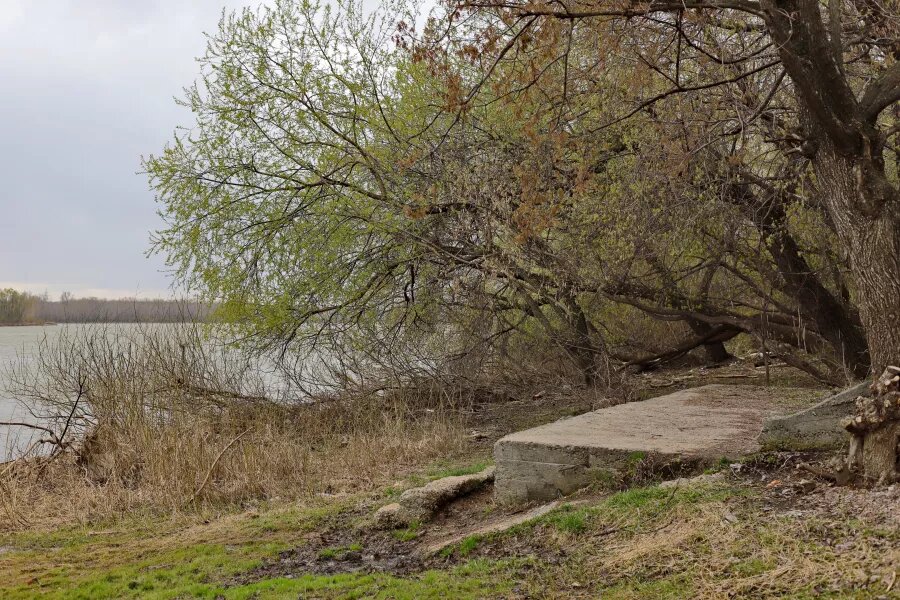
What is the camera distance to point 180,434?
1016 cm

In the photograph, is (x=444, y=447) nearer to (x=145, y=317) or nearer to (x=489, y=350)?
(x=489, y=350)

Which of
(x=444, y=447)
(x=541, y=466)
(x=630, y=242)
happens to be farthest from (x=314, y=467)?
(x=630, y=242)

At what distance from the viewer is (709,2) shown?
6.25 m

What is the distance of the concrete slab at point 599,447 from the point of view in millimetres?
6734

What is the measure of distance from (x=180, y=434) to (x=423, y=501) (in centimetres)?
412

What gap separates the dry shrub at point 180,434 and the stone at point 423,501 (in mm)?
1859

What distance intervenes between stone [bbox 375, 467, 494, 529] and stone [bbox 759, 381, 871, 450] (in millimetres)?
2659

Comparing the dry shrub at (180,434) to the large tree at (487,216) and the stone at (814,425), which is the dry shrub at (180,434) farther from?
the stone at (814,425)

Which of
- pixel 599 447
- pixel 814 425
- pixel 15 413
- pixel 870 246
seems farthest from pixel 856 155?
pixel 15 413

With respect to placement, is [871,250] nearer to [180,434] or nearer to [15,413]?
[180,434]

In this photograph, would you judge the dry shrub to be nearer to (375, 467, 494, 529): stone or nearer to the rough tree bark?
(375, 467, 494, 529): stone

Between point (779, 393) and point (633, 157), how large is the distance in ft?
11.6

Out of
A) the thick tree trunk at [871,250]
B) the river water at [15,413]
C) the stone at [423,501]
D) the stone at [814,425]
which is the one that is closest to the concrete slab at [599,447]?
the stone at [814,425]

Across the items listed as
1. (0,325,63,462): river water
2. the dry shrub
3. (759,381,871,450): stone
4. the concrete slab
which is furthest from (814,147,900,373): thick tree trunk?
(0,325,63,462): river water
